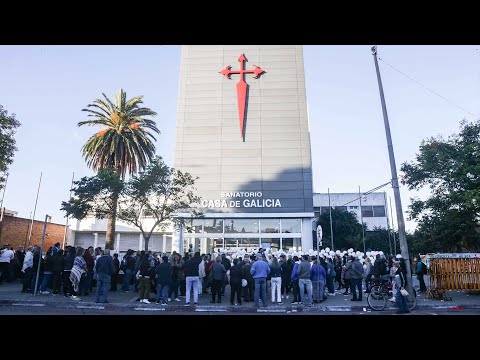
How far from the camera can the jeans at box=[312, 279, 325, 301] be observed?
44.1 ft

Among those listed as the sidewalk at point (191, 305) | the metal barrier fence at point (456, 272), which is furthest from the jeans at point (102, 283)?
the metal barrier fence at point (456, 272)

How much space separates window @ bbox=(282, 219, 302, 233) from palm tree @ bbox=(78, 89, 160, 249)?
46.5ft

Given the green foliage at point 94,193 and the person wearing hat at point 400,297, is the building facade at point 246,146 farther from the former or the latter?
the person wearing hat at point 400,297

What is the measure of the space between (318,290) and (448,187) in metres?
14.0

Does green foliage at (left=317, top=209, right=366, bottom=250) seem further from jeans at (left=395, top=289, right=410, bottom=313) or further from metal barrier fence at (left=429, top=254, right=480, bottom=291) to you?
jeans at (left=395, top=289, right=410, bottom=313)

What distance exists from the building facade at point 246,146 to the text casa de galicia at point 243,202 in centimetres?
10

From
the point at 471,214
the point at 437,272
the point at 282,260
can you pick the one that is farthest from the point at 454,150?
the point at 282,260

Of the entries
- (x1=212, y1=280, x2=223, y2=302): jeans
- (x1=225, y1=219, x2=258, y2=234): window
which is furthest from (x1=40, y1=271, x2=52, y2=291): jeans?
(x1=225, y1=219, x2=258, y2=234): window

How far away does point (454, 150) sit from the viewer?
2114 centimetres

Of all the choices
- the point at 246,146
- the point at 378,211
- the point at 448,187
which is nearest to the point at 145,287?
the point at 448,187

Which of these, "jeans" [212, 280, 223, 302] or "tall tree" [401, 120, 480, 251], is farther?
"tall tree" [401, 120, 480, 251]
